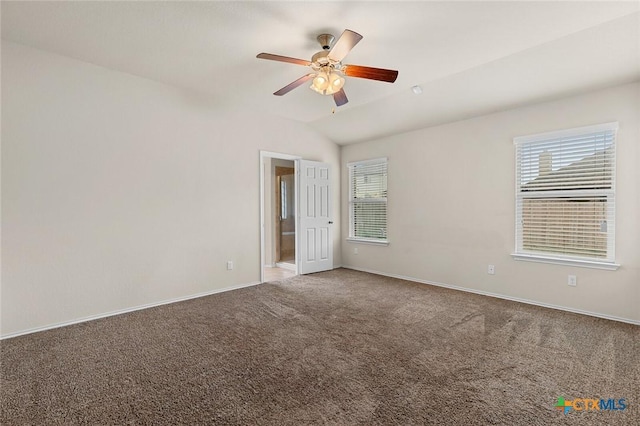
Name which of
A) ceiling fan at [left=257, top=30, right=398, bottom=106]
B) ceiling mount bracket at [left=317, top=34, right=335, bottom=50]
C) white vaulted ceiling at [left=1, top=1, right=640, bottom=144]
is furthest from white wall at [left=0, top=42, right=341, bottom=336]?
ceiling mount bracket at [left=317, top=34, right=335, bottom=50]

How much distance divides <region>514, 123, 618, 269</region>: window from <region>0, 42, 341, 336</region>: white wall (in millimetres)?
3717

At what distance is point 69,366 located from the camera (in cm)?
237

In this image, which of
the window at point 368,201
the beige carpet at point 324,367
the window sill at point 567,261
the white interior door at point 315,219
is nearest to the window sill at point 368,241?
the window at point 368,201

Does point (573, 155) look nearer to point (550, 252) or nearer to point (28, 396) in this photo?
point (550, 252)

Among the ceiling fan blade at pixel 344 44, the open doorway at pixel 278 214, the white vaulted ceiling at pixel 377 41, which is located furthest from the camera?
the open doorway at pixel 278 214

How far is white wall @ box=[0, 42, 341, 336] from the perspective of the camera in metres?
2.98

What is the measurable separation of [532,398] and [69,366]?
10.6 feet

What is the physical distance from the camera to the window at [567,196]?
3.35m

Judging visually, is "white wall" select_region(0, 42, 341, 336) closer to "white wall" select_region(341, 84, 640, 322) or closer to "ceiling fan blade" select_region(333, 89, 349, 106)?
"ceiling fan blade" select_region(333, 89, 349, 106)

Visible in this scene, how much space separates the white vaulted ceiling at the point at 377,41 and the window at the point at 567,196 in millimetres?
568

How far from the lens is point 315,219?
565 cm

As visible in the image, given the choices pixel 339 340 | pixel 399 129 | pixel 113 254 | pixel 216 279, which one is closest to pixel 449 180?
pixel 399 129

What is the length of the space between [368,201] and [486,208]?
6.71 ft

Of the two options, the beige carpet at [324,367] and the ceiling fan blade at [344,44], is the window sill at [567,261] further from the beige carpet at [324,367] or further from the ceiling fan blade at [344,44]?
the ceiling fan blade at [344,44]
